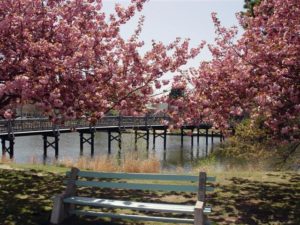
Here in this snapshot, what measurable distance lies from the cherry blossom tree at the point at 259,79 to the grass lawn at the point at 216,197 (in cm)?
154

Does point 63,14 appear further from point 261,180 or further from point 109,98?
point 261,180

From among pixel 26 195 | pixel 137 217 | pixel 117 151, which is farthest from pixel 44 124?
pixel 137 217

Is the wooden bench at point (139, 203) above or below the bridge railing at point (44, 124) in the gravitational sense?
below

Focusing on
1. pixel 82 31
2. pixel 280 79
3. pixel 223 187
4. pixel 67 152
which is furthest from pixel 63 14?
pixel 67 152

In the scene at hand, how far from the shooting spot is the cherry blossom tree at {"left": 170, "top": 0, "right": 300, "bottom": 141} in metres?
8.20

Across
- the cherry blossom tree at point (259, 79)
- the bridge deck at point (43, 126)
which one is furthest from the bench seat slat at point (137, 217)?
the bridge deck at point (43, 126)

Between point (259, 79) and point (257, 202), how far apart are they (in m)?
2.68

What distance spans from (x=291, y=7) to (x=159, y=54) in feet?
10.7

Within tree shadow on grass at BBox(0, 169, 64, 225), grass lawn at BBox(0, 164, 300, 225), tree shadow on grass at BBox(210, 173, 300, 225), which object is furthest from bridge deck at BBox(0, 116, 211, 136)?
tree shadow on grass at BBox(210, 173, 300, 225)

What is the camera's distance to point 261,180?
12148 millimetres

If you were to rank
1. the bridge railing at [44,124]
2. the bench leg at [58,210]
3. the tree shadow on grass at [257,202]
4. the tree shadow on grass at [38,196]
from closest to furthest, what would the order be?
the bench leg at [58,210], the tree shadow on grass at [38,196], the tree shadow on grass at [257,202], the bridge railing at [44,124]

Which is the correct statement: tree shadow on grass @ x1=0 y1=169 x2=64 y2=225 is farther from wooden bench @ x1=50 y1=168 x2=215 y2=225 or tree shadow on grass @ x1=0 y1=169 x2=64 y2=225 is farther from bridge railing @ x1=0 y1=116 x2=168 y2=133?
bridge railing @ x1=0 y1=116 x2=168 y2=133

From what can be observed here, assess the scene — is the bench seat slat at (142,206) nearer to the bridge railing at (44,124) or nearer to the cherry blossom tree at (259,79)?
the cherry blossom tree at (259,79)

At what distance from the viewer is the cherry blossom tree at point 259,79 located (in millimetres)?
8195
